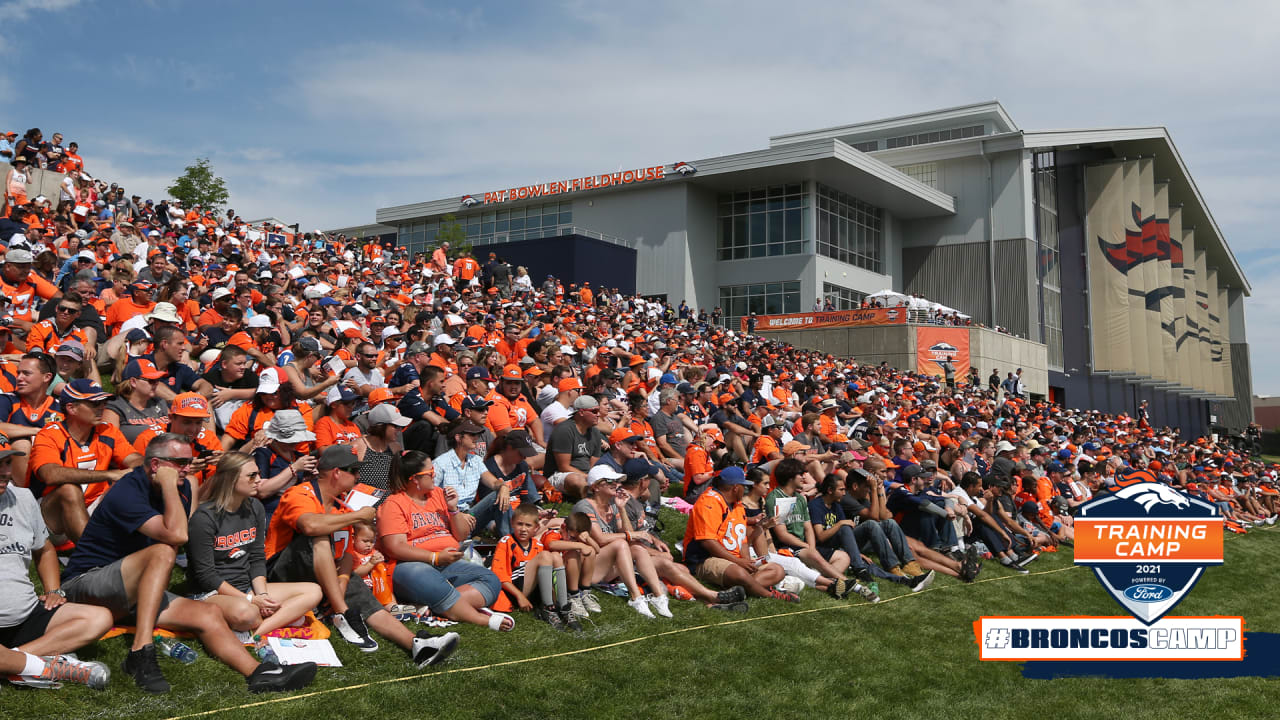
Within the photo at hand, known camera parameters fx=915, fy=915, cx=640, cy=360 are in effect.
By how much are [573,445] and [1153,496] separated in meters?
6.33

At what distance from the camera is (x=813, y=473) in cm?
1151

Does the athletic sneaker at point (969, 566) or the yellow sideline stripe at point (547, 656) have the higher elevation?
the yellow sideline stripe at point (547, 656)

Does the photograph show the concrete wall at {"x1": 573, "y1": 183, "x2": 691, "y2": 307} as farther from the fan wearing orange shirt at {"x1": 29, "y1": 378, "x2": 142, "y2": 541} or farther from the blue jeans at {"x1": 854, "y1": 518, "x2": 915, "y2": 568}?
the fan wearing orange shirt at {"x1": 29, "y1": 378, "x2": 142, "y2": 541}

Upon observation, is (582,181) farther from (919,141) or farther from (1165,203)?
(1165,203)

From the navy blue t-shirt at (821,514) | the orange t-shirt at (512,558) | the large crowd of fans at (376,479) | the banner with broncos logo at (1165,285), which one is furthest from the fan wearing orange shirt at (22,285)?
the banner with broncos logo at (1165,285)

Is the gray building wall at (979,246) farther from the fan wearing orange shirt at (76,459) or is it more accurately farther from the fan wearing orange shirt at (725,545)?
the fan wearing orange shirt at (76,459)

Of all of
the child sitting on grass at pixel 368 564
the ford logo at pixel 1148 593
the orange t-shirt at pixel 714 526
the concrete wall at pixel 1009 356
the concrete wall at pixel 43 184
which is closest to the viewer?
the child sitting on grass at pixel 368 564

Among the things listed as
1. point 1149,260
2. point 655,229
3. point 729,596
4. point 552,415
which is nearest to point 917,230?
point 655,229

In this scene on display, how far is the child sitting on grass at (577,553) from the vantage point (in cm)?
768

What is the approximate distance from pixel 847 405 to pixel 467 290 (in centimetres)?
1098

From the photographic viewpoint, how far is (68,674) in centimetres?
496

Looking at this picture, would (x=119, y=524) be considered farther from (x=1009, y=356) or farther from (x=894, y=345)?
(x=1009, y=356)

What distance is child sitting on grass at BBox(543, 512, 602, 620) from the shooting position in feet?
25.2

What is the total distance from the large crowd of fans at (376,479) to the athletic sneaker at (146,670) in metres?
0.01
